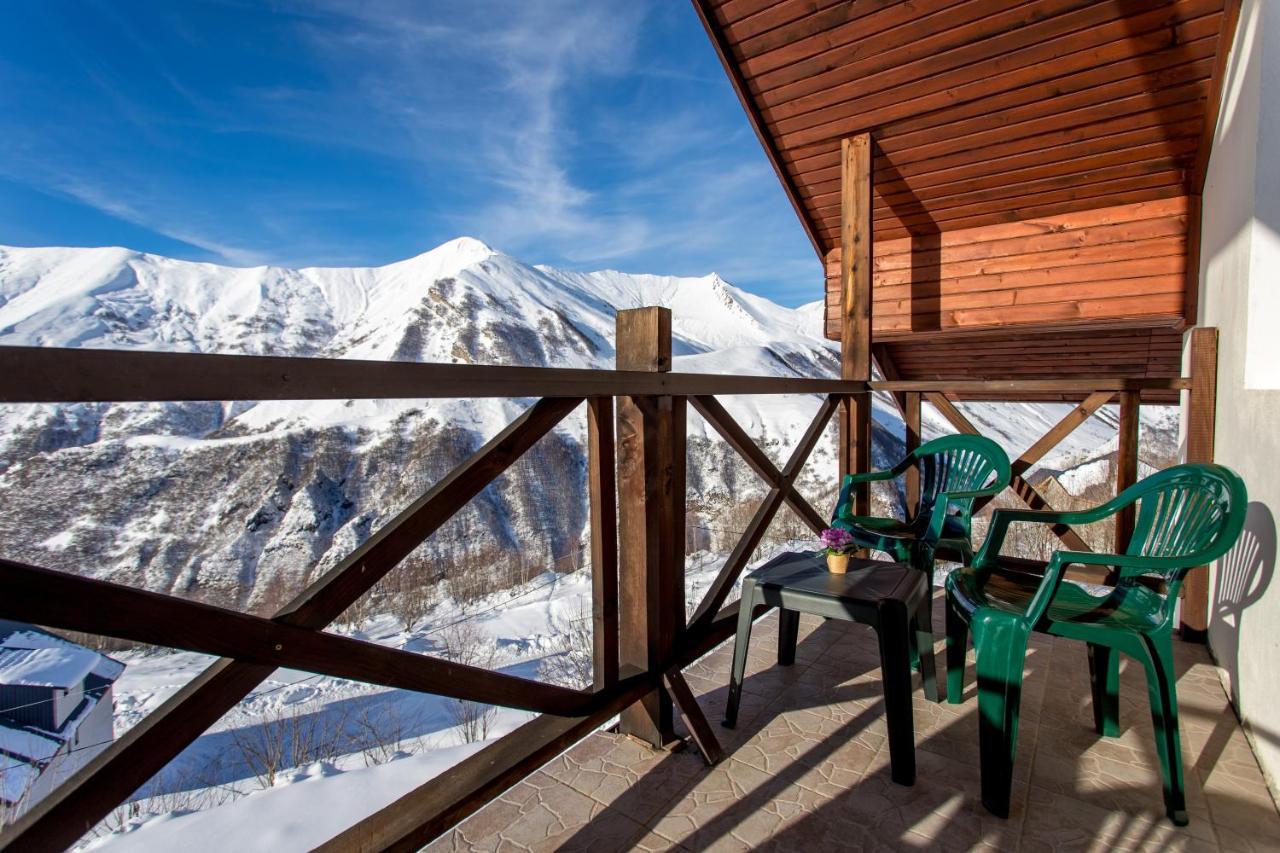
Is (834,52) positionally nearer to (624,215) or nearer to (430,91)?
(430,91)

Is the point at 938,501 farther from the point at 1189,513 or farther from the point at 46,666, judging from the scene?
the point at 46,666

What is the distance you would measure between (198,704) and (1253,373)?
3.23 m

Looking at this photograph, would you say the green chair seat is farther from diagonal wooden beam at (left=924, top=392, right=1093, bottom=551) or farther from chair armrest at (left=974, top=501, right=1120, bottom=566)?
diagonal wooden beam at (left=924, top=392, right=1093, bottom=551)

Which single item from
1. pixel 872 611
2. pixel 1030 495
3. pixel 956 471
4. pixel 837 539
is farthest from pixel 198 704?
pixel 1030 495

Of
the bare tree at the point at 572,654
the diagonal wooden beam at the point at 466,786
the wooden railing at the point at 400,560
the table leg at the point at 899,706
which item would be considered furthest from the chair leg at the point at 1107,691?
the bare tree at the point at 572,654

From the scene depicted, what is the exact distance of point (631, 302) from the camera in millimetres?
50656

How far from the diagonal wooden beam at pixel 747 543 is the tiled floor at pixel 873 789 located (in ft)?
1.03

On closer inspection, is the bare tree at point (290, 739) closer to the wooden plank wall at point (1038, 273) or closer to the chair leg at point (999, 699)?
the chair leg at point (999, 699)

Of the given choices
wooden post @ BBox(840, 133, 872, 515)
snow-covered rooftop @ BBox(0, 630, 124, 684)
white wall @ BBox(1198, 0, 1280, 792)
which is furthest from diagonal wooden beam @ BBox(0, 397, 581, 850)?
snow-covered rooftop @ BBox(0, 630, 124, 684)

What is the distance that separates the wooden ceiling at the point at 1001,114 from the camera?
3203 mm

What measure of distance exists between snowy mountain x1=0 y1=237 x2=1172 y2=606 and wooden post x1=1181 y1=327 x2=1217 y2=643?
5.56 m

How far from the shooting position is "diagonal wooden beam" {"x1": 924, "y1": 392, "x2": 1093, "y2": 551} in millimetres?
3507

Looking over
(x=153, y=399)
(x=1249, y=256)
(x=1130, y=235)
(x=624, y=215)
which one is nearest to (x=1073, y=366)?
(x=1130, y=235)

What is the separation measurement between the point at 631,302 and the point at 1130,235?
156ft
